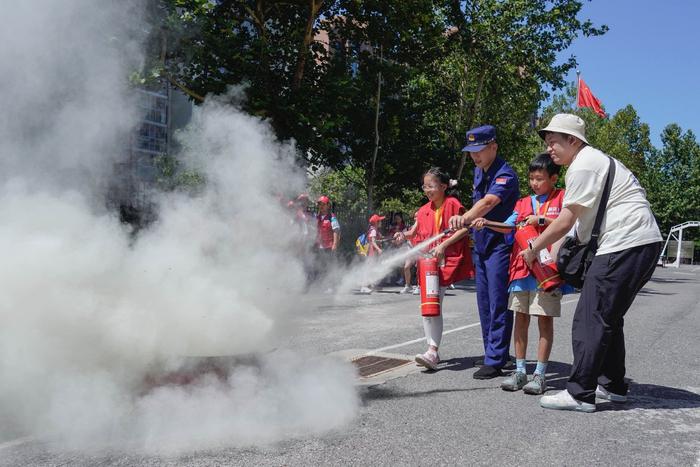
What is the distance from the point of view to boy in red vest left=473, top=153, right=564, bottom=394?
459 cm

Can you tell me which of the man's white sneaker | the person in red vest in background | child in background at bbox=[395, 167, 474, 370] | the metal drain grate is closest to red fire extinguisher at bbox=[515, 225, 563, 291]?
child in background at bbox=[395, 167, 474, 370]

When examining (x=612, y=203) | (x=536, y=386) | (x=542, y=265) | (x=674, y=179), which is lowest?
(x=536, y=386)

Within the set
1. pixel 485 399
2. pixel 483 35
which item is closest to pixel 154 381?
pixel 485 399

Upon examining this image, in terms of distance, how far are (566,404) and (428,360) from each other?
1312 millimetres

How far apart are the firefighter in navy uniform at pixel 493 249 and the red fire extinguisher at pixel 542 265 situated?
0.42m

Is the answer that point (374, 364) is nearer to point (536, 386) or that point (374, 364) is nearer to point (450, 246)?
point (450, 246)

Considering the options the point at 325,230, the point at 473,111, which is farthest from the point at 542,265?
the point at 473,111

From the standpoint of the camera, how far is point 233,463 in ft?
10.0

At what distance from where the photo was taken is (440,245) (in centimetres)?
520

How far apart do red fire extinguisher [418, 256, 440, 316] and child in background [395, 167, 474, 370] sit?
0.06m

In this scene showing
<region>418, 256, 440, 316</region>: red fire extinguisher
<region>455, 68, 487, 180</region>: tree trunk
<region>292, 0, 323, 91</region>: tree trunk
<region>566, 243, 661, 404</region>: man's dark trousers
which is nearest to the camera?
<region>566, 243, 661, 404</region>: man's dark trousers

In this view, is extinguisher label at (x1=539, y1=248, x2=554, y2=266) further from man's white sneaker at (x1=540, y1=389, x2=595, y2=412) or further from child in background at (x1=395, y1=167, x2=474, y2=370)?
man's white sneaker at (x1=540, y1=389, x2=595, y2=412)

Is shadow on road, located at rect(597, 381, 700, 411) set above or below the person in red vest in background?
below

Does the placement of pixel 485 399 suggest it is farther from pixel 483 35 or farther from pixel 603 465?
pixel 483 35
